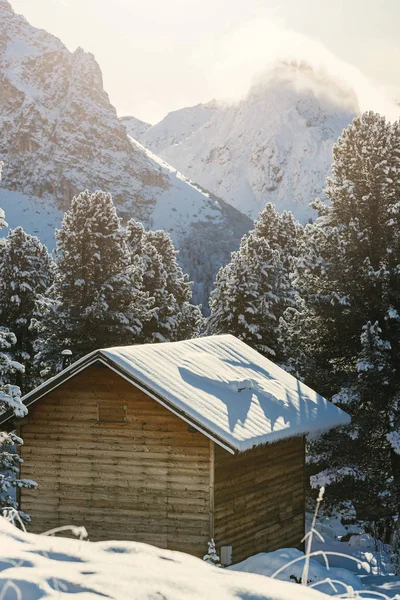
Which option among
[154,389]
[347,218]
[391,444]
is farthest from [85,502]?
[347,218]

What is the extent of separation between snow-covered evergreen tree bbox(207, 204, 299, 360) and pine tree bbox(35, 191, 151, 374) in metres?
4.33

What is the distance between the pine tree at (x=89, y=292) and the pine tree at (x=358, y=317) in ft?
33.5

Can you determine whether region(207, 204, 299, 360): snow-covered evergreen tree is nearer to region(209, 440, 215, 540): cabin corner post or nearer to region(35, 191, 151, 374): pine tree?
region(35, 191, 151, 374): pine tree

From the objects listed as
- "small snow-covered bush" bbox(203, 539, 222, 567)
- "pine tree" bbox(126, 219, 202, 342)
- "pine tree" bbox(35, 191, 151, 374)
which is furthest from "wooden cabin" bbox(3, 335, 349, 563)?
"pine tree" bbox(126, 219, 202, 342)

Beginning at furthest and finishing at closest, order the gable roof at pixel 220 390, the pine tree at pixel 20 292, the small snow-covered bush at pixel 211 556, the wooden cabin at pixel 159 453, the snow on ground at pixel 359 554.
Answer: the pine tree at pixel 20 292 < the wooden cabin at pixel 159 453 < the gable roof at pixel 220 390 < the small snow-covered bush at pixel 211 556 < the snow on ground at pixel 359 554

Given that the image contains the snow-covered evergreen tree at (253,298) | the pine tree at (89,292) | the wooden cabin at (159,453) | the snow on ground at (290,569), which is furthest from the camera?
the snow-covered evergreen tree at (253,298)

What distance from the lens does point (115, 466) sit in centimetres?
1841

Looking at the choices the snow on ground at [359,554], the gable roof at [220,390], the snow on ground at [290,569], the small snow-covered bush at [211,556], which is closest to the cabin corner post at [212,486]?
the small snow-covered bush at [211,556]

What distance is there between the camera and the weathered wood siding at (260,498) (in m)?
17.7

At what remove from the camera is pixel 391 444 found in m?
22.5

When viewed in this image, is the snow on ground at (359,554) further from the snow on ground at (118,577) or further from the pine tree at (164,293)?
the pine tree at (164,293)

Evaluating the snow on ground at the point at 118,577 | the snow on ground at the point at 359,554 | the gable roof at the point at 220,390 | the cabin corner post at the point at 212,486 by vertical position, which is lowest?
the snow on ground at the point at 359,554

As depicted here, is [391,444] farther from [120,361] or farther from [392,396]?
[120,361]

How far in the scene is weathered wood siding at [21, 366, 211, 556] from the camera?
17.7 m
